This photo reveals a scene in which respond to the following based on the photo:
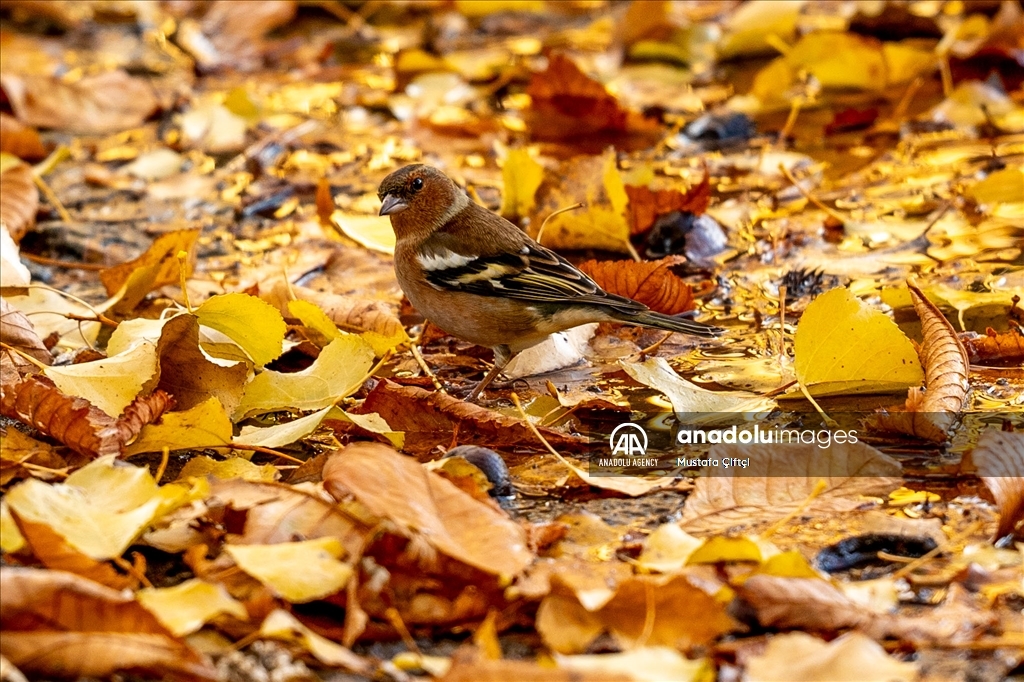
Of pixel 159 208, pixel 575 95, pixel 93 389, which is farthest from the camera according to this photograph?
Result: pixel 575 95

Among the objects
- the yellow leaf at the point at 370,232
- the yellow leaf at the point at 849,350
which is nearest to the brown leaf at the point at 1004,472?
the yellow leaf at the point at 849,350

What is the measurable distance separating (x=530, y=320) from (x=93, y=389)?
142cm

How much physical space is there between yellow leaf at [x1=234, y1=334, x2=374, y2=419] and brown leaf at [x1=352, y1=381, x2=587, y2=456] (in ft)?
0.36

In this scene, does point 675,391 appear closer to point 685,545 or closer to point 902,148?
point 685,545

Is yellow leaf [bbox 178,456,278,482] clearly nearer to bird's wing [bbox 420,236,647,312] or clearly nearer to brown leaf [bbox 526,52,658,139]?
bird's wing [bbox 420,236,647,312]

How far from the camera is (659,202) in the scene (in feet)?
16.4

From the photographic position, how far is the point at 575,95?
21.4 feet

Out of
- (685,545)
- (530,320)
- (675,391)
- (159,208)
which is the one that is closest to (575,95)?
(159,208)

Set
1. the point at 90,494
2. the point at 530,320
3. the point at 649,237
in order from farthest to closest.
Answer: the point at 649,237 < the point at 530,320 < the point at 90,494

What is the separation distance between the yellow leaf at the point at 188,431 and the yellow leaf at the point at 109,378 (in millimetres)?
166

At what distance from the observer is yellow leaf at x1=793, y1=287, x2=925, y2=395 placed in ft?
10.9

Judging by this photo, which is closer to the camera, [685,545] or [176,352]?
[685,545]

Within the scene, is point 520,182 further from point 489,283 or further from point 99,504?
point 99,504

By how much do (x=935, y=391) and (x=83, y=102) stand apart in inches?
209
